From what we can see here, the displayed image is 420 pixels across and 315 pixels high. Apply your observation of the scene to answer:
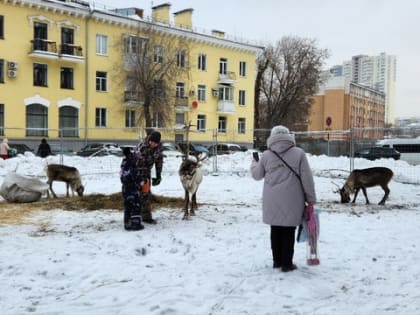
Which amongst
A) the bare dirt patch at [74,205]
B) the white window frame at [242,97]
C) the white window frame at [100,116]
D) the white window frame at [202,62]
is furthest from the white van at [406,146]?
the white window frame at [242,97]

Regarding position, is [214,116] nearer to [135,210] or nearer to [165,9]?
[165,9]

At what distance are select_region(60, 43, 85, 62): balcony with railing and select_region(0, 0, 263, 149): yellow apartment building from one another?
0.07m

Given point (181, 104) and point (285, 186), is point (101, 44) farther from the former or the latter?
point (285, 186)

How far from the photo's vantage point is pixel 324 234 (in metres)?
7.57

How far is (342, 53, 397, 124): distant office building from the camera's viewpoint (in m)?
137

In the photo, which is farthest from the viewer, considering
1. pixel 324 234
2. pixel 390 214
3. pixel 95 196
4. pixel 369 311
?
pixel 95 196

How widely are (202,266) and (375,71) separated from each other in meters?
147

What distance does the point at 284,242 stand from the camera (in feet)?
18.3

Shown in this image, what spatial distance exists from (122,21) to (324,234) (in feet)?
109

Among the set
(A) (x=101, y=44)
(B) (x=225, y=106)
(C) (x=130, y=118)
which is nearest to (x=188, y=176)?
(C) (x=130, y=118)

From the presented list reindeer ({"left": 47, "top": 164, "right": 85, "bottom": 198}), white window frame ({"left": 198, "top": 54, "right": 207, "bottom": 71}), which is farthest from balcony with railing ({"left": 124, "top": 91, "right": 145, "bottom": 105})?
reindeer ({"left": 47, "top": 164, "right": 85, "bottom": 198})

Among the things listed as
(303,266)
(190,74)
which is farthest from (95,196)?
(190,74)

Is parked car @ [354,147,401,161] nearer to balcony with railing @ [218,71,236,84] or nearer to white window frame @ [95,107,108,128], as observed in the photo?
white window frame @ [95,107,108,128]

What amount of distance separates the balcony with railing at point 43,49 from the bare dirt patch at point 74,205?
24.9m
